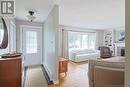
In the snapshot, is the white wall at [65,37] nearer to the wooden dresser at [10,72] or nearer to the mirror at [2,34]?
the mirror at [2,34]

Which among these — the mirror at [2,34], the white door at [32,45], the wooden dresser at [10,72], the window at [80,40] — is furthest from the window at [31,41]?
the wooden dresser at [10,72]

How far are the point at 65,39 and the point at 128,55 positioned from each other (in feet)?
19.7

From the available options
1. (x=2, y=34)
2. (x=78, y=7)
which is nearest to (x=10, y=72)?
(x=2, y=34)

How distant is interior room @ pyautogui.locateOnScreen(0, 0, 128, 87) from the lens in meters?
1.91

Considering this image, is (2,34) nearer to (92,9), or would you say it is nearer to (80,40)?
(92,9)

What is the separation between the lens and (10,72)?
2.29m

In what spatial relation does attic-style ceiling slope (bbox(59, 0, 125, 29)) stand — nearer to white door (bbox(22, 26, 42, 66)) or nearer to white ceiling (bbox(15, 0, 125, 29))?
white ceiling (bbox(15, 0, 125, 29))

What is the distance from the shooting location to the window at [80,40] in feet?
23.3

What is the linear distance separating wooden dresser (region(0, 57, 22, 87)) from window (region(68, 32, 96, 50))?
487 cm

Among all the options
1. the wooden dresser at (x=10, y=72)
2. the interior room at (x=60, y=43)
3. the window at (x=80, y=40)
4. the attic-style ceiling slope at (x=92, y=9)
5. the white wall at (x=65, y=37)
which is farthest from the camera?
the window at (x=80, y=40)

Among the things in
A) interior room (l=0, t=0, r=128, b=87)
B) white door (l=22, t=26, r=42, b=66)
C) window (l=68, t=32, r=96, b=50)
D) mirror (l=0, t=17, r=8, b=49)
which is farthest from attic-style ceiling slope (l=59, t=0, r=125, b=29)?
window (l=68, t=32, r=96, b=50)

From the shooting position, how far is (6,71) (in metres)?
2.25

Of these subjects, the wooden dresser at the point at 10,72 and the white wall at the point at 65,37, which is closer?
the wooden dresser at the point at 10,72

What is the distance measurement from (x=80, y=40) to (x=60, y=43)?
70.8 inches
